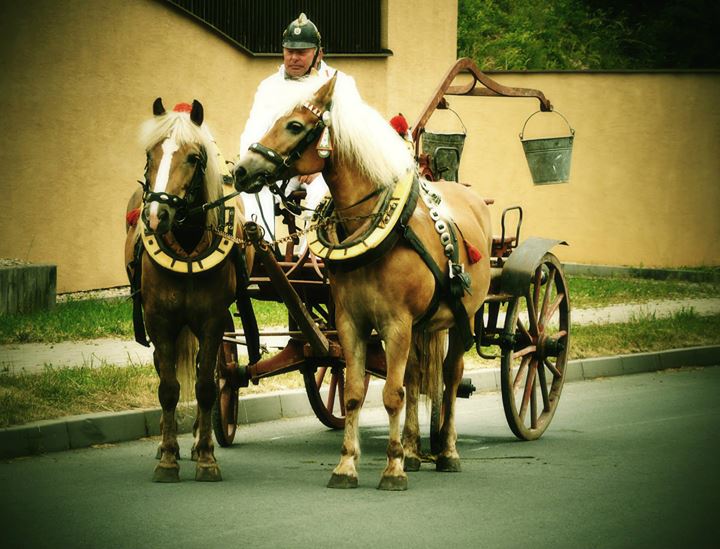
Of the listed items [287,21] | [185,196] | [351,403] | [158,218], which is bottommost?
[351,403]

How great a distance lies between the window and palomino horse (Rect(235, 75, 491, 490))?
11768 millimetres

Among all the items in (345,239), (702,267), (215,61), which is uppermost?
(215,61)

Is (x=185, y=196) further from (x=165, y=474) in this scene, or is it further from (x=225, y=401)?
(x=225, y=401)

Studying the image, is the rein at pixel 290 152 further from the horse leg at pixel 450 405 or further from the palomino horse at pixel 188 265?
the horse leg at pixel 450 405

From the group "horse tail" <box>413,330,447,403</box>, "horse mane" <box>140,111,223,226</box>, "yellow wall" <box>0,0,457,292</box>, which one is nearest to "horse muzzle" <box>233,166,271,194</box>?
"horse mane" <box>140,111,223,226</box>

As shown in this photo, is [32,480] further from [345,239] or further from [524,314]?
[524,314]

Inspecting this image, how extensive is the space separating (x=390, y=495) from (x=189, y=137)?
2279 mm

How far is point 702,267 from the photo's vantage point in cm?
2194

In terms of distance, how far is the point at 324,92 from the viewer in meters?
6.80

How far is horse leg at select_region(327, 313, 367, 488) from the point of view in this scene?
22.5ft

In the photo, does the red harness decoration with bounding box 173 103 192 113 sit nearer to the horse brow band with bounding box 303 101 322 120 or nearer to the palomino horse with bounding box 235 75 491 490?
the palomino horse with bounding box 235 75 491 490

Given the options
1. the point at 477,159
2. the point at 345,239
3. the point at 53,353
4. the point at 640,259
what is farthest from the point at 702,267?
the point at 345,239

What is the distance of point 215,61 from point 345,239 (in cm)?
1141

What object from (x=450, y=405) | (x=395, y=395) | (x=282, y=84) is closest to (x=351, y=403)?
(x=395, y=395)
